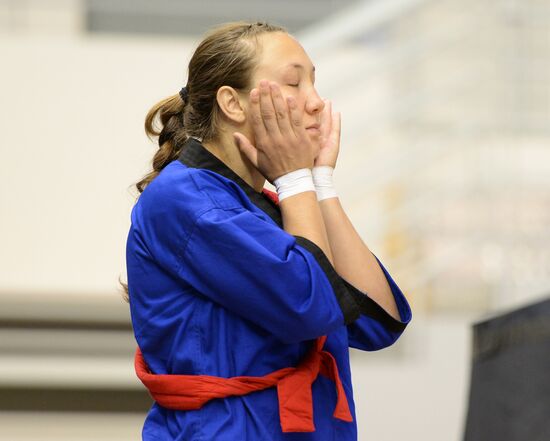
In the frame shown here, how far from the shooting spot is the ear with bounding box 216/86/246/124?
4.63ft

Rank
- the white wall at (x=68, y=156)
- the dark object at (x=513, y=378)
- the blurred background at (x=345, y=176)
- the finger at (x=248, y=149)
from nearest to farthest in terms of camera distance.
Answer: the dark object at (x=513, y=378) → the finger at (x=248, y=149) → the blurred background at (x=345, y=176) → the white wall at (x=68, y=156)

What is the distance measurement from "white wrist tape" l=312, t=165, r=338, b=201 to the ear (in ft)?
0.38

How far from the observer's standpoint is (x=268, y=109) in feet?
4.46

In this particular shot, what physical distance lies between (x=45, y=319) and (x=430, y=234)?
4.22 ft

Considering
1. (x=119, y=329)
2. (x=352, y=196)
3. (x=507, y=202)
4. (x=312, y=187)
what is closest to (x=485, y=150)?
(x=507, y=202)

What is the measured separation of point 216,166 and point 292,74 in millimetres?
148

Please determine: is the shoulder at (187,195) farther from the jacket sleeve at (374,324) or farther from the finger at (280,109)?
the jacket sleeve at (374,324)

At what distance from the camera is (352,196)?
11.8 ft

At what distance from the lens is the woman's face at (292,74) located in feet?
4.61

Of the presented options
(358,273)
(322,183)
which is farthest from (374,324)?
(322,183)

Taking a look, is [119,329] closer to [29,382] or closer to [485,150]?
[29,382]

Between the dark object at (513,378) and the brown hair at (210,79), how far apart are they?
494 mm

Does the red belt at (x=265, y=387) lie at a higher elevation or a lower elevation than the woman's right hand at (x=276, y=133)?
lower

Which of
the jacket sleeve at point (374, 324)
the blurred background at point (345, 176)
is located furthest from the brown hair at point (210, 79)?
the blurred background at point (345, 176)
